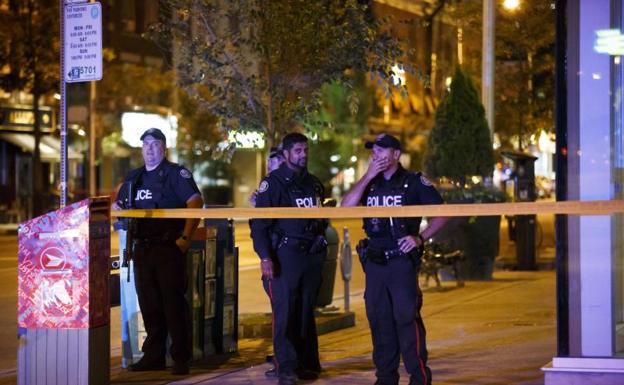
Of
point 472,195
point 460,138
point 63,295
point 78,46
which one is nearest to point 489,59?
point 460,138

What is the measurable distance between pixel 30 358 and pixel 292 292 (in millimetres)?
1899

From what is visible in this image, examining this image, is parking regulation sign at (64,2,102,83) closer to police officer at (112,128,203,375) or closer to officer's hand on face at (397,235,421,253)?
police officer at (112,128,203,375)

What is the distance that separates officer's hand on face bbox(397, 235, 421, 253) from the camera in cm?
725

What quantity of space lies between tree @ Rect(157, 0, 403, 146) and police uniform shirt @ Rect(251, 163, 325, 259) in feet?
11.0

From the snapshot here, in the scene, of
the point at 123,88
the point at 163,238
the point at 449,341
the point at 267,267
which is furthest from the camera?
the point at 123,88

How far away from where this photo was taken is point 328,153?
4875cm

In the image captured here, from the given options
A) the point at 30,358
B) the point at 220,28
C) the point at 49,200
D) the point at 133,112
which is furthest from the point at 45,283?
the point at 133,112

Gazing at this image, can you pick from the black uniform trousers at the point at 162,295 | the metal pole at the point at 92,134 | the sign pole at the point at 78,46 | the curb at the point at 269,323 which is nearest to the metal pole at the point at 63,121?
the sign pole at the point at 78,46

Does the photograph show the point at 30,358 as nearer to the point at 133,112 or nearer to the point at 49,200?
the point at 49,200

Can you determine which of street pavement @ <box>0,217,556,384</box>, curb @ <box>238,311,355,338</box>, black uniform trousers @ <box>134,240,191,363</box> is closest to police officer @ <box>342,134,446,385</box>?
street pavement @ <box>0,217,556,384</box>

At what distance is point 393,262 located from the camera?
731 cm

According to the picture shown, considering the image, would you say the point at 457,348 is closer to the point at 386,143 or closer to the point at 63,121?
the point at 386,143

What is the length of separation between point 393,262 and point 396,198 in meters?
0.44

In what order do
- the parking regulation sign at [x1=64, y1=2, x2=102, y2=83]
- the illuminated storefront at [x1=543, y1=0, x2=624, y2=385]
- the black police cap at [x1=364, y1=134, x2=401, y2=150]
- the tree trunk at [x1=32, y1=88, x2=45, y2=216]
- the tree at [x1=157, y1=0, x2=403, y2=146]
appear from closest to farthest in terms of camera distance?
the black police cap at [x1=364, y1=134, x2=401, y2=150] < the illuminated storefront at [x1=543, y1=0, x2=624, y2=385] < the parking regulation sign at [x1=64, y1=2, x2=102, y2=83] < the tree at [x1=157, y1=0, x2=403, y2=146] < the tree trunk at [x1=32, y1=88, x2=45, y2=216]
